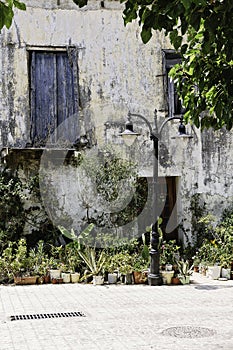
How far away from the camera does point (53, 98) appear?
47.6 feet

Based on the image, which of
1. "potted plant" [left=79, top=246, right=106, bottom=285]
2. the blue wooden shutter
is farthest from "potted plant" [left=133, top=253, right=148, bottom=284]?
the blue wooden shutter

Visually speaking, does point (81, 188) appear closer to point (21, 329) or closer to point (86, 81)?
point (86, 81)

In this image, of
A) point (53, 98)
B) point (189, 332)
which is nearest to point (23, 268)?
point (53, 98)

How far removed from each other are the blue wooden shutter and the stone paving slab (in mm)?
4365

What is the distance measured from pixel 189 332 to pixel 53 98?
8653 millimetres

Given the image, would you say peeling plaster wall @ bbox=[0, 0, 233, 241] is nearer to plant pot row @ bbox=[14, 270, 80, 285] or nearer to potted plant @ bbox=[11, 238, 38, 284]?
potted plant @ bbox=[11, 238, 38, 284]

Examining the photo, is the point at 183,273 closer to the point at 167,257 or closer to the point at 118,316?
the point at 167,257

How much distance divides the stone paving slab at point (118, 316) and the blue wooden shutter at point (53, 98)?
437cm

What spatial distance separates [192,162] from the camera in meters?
15.4

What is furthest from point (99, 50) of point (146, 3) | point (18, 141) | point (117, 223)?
point (146, 3)

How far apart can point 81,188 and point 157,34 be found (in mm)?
4971

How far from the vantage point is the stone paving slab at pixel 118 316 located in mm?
6992

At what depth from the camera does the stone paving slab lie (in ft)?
22.9

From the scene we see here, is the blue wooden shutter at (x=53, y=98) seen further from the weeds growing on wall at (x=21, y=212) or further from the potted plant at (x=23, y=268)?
the potted plant at (x=23, y=268)
